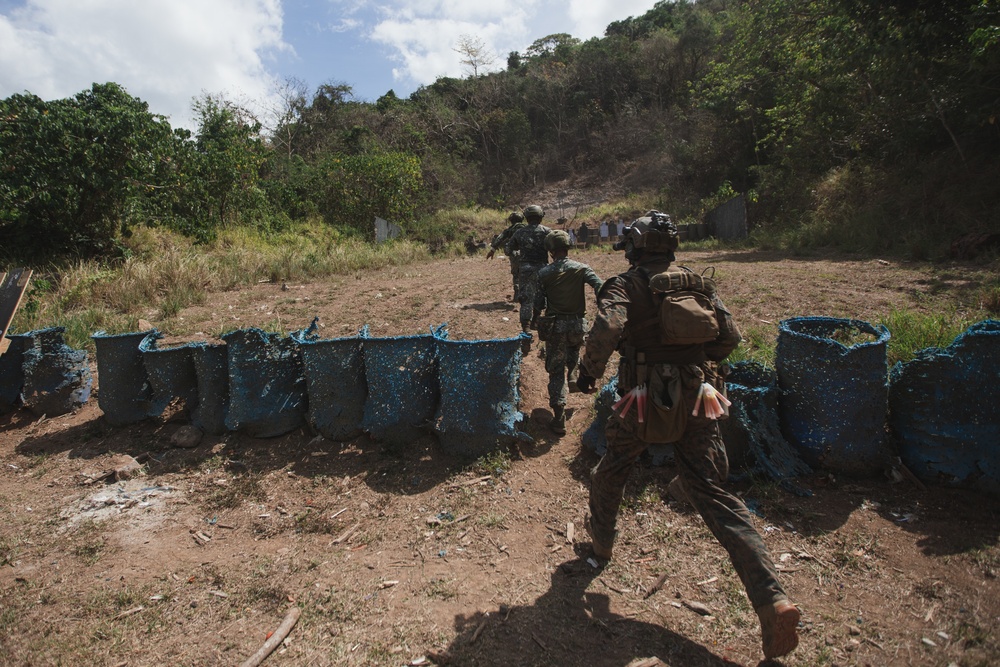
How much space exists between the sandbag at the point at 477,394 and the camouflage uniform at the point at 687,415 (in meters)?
1.23

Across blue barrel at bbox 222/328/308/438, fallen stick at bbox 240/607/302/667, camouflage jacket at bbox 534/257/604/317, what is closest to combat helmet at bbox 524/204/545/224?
camouflage jacket at bbox 534/257/604/317

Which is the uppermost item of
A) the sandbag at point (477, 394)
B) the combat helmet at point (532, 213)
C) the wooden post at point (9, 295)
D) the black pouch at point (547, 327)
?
the combat helmet at point (532, 213)

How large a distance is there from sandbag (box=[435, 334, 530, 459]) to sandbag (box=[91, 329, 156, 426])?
2745 mm

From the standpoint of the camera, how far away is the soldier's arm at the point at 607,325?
255cm

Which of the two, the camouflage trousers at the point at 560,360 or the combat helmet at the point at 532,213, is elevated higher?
the combat helmet at the point at 532,213

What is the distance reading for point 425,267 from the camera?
1341cm

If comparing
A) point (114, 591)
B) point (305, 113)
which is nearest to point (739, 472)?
point (114, 591)

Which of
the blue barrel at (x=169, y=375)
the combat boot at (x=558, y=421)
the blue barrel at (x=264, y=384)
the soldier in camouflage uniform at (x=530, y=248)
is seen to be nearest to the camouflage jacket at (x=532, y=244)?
the soldier in camouflage uniform at (x=530, y=248)

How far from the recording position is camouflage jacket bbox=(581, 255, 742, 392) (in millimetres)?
2586

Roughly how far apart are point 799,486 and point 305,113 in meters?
31.9

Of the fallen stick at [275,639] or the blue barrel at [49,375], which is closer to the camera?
the fallen stick at [275,639]

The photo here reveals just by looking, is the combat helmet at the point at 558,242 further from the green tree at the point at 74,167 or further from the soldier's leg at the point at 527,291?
the green tree at the point at 74,167

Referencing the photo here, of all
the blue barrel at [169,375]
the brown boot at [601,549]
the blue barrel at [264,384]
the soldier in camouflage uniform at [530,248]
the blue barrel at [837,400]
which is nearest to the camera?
the brown boot at [601,549]

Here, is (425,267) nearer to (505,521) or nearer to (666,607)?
(505,521)
